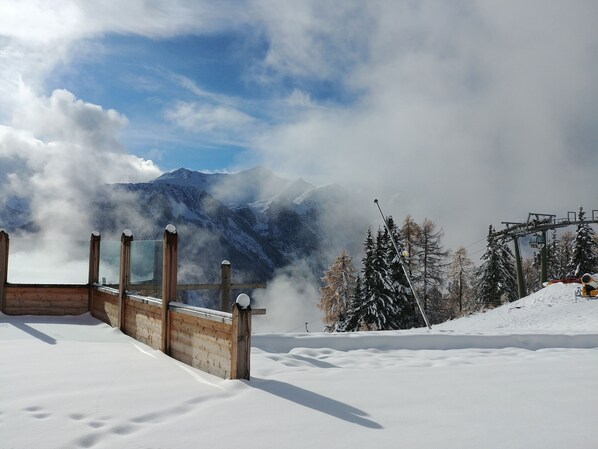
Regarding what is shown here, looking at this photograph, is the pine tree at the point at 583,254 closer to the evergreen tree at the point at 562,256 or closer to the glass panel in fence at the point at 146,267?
the evergreen tree at the point at 562,256

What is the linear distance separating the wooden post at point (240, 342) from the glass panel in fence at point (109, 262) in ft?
25.0

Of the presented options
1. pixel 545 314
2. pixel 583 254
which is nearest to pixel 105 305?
pixel 545 314

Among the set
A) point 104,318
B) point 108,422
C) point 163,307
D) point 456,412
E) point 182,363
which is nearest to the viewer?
point 108,422

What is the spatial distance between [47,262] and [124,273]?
4.17 m

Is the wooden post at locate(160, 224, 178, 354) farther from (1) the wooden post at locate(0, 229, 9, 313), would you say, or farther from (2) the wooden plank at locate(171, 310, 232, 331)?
(1) the wooden post at locate(0, 229, 9, 313)

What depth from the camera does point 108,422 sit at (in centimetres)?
447

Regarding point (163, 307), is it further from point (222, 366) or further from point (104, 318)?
point (104, 318)

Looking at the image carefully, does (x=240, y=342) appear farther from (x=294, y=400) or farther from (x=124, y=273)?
(x=124, y=273)

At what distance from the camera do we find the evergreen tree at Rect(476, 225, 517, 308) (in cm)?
3978

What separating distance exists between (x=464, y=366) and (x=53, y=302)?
1124 cm

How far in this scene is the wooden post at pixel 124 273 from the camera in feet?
35.9

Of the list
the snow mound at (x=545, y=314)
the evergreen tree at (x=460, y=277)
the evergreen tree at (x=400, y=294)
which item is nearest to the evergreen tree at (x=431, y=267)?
the evergreen tree at (x=400, y=294)

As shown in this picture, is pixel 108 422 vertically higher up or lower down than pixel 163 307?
lower down

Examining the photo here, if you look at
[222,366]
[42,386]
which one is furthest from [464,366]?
[42,386]
